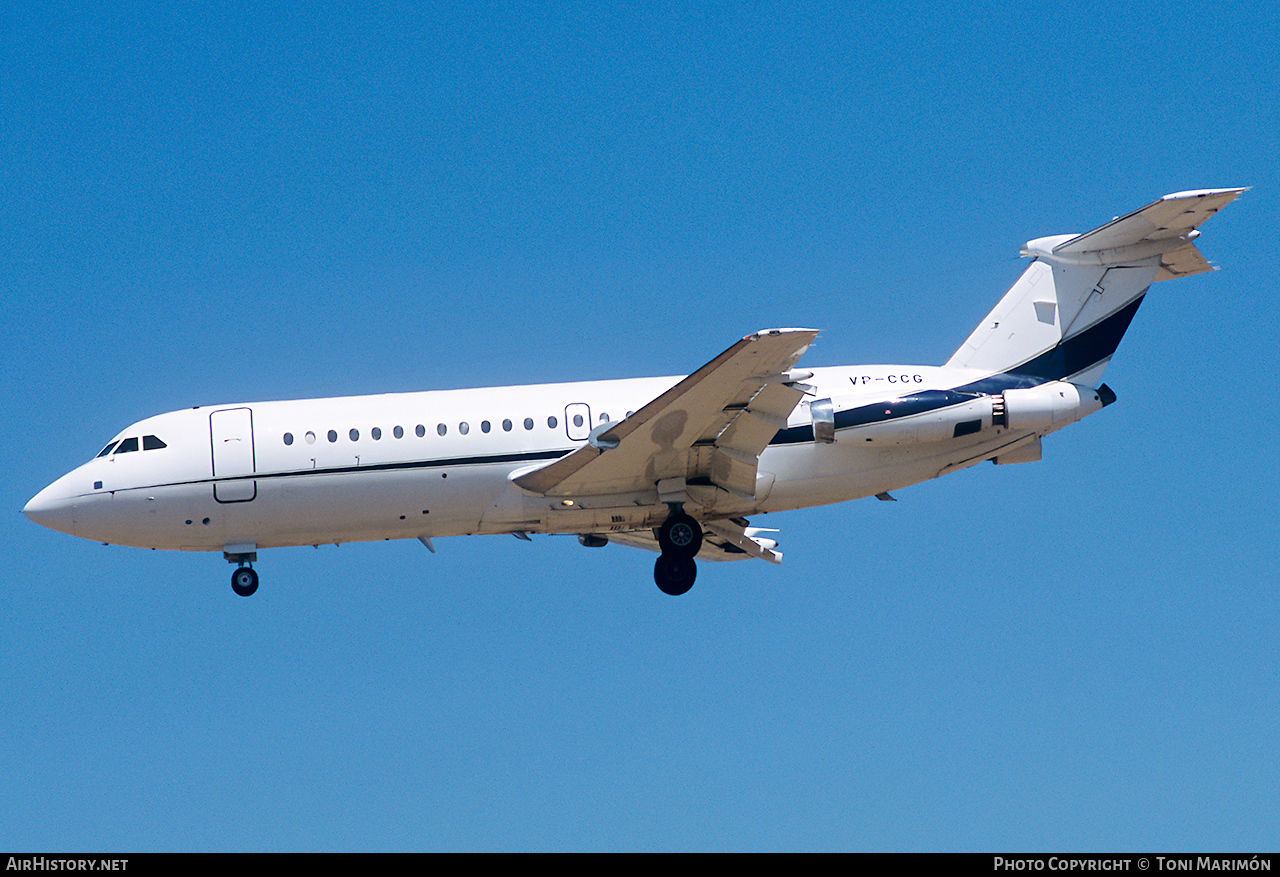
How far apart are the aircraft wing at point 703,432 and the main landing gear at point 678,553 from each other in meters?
0.89

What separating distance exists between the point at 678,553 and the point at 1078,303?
31.4 feet

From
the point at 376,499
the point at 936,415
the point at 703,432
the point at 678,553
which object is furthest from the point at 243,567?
the point at 936,415

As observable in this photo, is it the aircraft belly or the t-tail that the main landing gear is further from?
the t-tail

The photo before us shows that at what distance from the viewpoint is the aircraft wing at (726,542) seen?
29.5 m

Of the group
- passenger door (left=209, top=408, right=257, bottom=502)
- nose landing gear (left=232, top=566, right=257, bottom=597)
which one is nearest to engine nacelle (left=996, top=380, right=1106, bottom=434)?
passenger door (left=209, top=408, right=257, bottom=502)

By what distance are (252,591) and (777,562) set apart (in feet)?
37.1

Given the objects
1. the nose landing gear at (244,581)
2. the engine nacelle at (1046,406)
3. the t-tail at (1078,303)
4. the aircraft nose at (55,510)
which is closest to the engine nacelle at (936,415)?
the engine nacelle at (1046,406)

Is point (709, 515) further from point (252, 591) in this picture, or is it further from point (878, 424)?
point (252, 591)

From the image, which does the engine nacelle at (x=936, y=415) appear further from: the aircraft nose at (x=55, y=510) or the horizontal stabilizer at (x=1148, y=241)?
the aircraft nose at (x=55, y=510)

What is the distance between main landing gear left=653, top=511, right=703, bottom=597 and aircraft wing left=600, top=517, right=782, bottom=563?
1912 mm

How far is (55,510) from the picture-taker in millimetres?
27141

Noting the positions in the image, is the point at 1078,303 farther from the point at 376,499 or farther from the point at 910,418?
the point at 376,499
